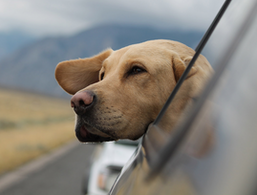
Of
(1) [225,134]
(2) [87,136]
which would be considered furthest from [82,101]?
(1) [225,134]

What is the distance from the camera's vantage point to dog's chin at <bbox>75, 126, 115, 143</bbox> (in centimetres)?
145

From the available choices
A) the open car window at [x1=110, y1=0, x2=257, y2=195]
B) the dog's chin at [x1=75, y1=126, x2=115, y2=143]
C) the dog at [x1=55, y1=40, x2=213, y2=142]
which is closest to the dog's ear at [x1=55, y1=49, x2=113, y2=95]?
the dog at [x1=55, y1=40, x2=213, y2=142]

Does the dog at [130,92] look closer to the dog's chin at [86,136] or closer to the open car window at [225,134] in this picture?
the dog's chin at [86,136]

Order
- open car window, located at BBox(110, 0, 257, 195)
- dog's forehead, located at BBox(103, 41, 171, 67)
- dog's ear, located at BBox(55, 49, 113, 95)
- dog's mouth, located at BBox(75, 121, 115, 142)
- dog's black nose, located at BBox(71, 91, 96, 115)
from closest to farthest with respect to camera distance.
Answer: open car window, located at BBox(110, 0, 257, 195) < dog's black nose, located at BBox(71, 91, 96, 115) < dog's mouth, located at BBox(75, 121, 115, 142) < dog's forehead, located at BBox(103, 41, 171, 67) < dog's ear, located at BBox(55, 49, 113, 95)

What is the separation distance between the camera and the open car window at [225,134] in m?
0.59

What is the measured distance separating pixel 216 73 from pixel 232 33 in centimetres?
12

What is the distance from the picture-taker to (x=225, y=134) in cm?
63

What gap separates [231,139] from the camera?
2.03ft

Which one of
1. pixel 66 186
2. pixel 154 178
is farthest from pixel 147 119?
pixel 66 186

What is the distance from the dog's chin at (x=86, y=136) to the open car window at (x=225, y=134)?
0.67m

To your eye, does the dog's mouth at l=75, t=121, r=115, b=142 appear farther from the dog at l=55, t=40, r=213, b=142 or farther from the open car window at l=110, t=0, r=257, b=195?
the open car window at l=110, t=0, r=257, b=195

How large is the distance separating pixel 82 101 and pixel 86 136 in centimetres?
23

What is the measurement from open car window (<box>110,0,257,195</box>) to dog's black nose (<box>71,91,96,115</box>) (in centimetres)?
59

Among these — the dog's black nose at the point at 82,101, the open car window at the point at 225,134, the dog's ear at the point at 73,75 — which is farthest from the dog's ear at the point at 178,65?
the open car window at the point at 225,134
